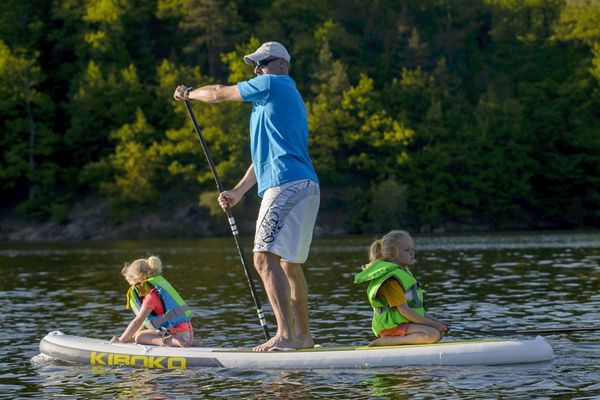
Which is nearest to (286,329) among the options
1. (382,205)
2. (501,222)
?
(382,205)

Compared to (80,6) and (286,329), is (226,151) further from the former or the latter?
(286,329)

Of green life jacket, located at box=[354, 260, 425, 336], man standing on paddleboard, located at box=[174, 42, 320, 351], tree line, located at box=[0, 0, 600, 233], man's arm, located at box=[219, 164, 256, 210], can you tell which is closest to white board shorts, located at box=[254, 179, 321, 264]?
man standing on paddleboard, located at box=[174, 42, 320, 351]

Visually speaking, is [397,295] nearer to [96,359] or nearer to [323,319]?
[96,359]

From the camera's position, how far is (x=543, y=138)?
3000 inches

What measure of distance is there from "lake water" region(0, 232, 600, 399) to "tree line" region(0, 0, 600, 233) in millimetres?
34287

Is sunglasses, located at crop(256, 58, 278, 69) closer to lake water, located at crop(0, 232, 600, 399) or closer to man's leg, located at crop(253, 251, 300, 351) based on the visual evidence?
man's leg, located at crop(253, 251, 300, 351)

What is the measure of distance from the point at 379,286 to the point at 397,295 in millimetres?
197

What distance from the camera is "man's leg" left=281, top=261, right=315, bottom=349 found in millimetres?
11461

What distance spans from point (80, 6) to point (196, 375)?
→ 6686 cm

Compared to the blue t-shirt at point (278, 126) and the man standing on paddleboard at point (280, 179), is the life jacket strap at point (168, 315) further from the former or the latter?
the blue t-shirt at point (278, 126)

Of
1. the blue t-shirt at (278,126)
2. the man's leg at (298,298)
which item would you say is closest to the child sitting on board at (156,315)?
the man's leg at (298,298)

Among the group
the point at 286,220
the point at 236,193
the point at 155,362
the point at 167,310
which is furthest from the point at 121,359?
the point at 286,220

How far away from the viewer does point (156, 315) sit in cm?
1276

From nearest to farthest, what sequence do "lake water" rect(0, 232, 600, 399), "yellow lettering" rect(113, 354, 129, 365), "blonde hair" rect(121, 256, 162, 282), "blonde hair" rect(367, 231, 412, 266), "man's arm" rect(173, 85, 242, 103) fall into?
"lake water" rect(0, 232, 600, 399) < "man's arm" rect(173, 85, 242, 103) < "blonde hair" rect(367, 231, 412, 266) < "yellow lettering" rect(113, 354, 129, 365) < "blonde hair" rect(121, 256, 162, 282)
